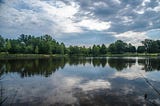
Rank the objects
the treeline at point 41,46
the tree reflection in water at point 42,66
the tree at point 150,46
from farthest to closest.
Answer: the tree at point 150,46
the treeline at point 41,46
the tree reflection in water at point 42,66

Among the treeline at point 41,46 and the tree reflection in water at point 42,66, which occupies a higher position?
the treeline at point 41,46

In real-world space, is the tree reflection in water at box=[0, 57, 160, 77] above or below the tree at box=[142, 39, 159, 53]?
below

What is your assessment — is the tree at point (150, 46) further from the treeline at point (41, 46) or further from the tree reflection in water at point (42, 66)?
the tree reflection in water at point (42, 66)

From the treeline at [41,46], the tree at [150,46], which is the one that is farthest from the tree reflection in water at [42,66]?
the tree at [150,46]

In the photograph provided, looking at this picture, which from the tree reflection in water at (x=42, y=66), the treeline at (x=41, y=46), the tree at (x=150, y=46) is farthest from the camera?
the tree at (x=150, y=46)

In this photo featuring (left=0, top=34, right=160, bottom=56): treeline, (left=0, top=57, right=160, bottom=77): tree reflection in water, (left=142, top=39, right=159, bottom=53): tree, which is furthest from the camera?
(left=142, top=39, right=159, bottom=53): tree

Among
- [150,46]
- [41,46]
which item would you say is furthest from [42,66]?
[150,46]

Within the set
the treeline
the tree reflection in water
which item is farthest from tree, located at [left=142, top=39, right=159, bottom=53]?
the tree reflection in water

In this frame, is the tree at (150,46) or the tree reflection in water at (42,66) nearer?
the tree reflection in water at (42,66)

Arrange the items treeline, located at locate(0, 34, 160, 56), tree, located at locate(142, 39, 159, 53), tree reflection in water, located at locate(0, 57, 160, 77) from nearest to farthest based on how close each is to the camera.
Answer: tree reflection in water, located at locate(0, 57, 160, 77) → treeline, located at locate(0, 34, 160, 56) → tree, located at locate(142, 39, 159, 53)

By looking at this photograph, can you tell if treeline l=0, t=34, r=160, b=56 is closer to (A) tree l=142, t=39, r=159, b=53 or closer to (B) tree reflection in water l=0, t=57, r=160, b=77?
(A) tree l=142, t=39, r=159, b=53

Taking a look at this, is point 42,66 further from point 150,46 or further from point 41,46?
point 150,46

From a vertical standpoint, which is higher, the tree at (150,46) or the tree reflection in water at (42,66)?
the tree at (150,46)

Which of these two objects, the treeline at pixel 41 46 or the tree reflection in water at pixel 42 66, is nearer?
the tree reflection in water at pixel 42 66
